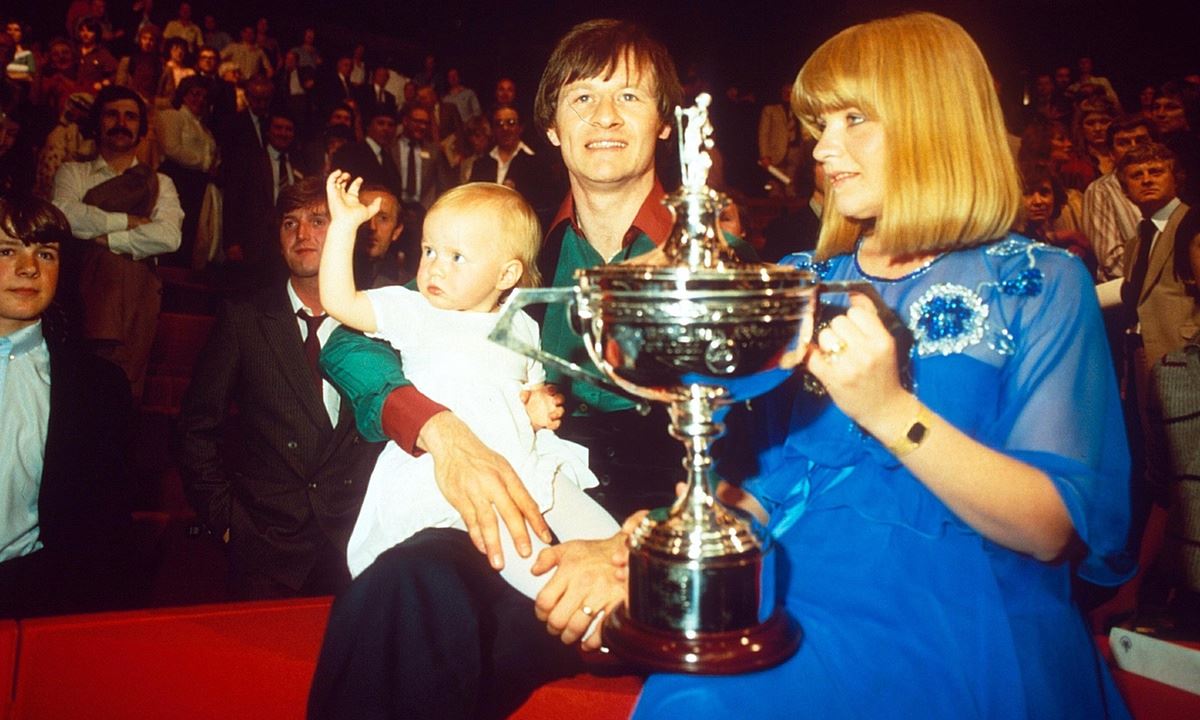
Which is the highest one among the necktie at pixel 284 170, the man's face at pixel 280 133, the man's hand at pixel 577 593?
the man's face at pixel 280 133

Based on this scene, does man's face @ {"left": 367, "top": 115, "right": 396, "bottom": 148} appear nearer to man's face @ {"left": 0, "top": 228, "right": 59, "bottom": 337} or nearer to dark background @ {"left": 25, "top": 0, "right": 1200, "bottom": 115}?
dark background @ {"left": 25, "top": 0, "right": 1200, "bottom": 115}

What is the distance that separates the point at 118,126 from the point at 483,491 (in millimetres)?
4248

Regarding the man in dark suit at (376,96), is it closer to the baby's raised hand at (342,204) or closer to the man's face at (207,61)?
the man's face at (207,61)

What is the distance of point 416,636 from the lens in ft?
4.45

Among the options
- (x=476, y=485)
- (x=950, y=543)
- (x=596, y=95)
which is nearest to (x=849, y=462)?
(x=950, y=543)

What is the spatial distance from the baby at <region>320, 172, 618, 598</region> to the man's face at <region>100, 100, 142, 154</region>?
3740 millimetres

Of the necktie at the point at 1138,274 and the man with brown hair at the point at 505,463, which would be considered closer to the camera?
the man with brown hair at the point at 505,463

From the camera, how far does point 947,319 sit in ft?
4.29

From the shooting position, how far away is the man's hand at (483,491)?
1.45 metres

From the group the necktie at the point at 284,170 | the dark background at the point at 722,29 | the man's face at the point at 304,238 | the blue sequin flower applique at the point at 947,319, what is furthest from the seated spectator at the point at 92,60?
the blue sequin flower applique at the point at 947,319

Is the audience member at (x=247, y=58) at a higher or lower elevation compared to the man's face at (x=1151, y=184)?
higher

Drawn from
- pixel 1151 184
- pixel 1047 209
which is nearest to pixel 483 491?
pixel 1151 184

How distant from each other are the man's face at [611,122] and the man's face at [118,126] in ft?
12.2

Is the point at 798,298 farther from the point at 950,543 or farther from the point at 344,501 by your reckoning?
the point at 344,501
